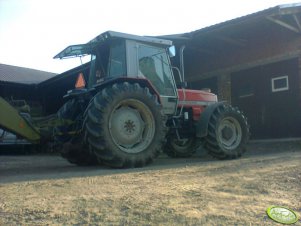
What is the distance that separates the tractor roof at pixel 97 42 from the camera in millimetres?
7202

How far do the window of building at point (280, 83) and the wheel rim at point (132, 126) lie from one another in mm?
6504

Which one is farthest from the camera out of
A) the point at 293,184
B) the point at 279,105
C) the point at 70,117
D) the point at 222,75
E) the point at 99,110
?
the point at 222,75

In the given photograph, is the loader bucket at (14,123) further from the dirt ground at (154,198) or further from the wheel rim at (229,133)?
the wheel rim at (229,133)

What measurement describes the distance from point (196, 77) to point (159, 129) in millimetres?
8814

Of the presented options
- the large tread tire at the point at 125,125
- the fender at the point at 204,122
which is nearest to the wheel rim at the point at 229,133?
the fender at the point at 204,122

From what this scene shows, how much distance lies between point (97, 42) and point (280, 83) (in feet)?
22.4

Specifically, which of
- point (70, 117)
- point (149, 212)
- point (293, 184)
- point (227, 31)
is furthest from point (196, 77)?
point (149, 212)

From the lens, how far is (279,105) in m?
12.3

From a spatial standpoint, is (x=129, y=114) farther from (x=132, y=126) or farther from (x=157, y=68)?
(x=157, y=68)

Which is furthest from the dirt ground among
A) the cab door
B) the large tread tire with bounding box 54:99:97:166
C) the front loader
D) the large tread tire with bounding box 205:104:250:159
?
the cab door

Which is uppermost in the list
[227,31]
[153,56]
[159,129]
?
[227,31]

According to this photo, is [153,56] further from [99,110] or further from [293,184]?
[293,184]

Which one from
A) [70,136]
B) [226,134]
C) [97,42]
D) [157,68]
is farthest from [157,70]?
[70,136]

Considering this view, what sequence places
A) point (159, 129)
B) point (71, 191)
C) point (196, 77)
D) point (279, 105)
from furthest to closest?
point (196, 77)
point (279, 105)
point (159, 129)
point (71, 191)
